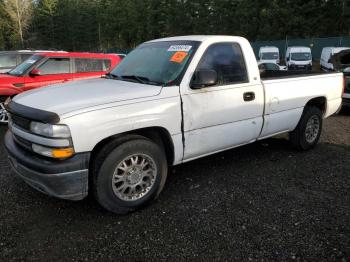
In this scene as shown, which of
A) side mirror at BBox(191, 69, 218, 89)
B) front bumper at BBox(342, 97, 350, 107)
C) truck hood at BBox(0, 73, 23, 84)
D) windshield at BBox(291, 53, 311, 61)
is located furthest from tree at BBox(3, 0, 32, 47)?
side mirror at BBox(191, 69, 218, 89)

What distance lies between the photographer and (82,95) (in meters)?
3.47

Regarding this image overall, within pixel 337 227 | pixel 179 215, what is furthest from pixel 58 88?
pixel 337 227

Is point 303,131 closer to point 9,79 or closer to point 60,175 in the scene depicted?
point 60,175

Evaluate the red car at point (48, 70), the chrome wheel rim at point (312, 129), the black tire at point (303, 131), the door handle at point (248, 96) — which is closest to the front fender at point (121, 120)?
the door handle at point (248, 96)

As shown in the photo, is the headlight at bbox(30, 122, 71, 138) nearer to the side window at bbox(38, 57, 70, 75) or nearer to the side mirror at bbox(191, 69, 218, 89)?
the side mirror at bbox(191, 69, 218, 89)

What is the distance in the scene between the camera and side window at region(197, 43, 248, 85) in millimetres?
4105

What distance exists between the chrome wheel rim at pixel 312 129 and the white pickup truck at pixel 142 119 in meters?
0.85

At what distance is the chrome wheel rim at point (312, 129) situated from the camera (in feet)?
18.4

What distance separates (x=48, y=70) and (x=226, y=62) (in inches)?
210

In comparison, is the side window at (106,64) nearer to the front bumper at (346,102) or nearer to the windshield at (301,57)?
the front bumper at (346,102)

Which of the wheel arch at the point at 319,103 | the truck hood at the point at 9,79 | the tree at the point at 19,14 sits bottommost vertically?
the wheel arch at the point at 319,103

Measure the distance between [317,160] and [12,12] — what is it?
61775mm

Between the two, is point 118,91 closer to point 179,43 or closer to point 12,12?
point 179,43

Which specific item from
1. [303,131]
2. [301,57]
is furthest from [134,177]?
[301,57]
